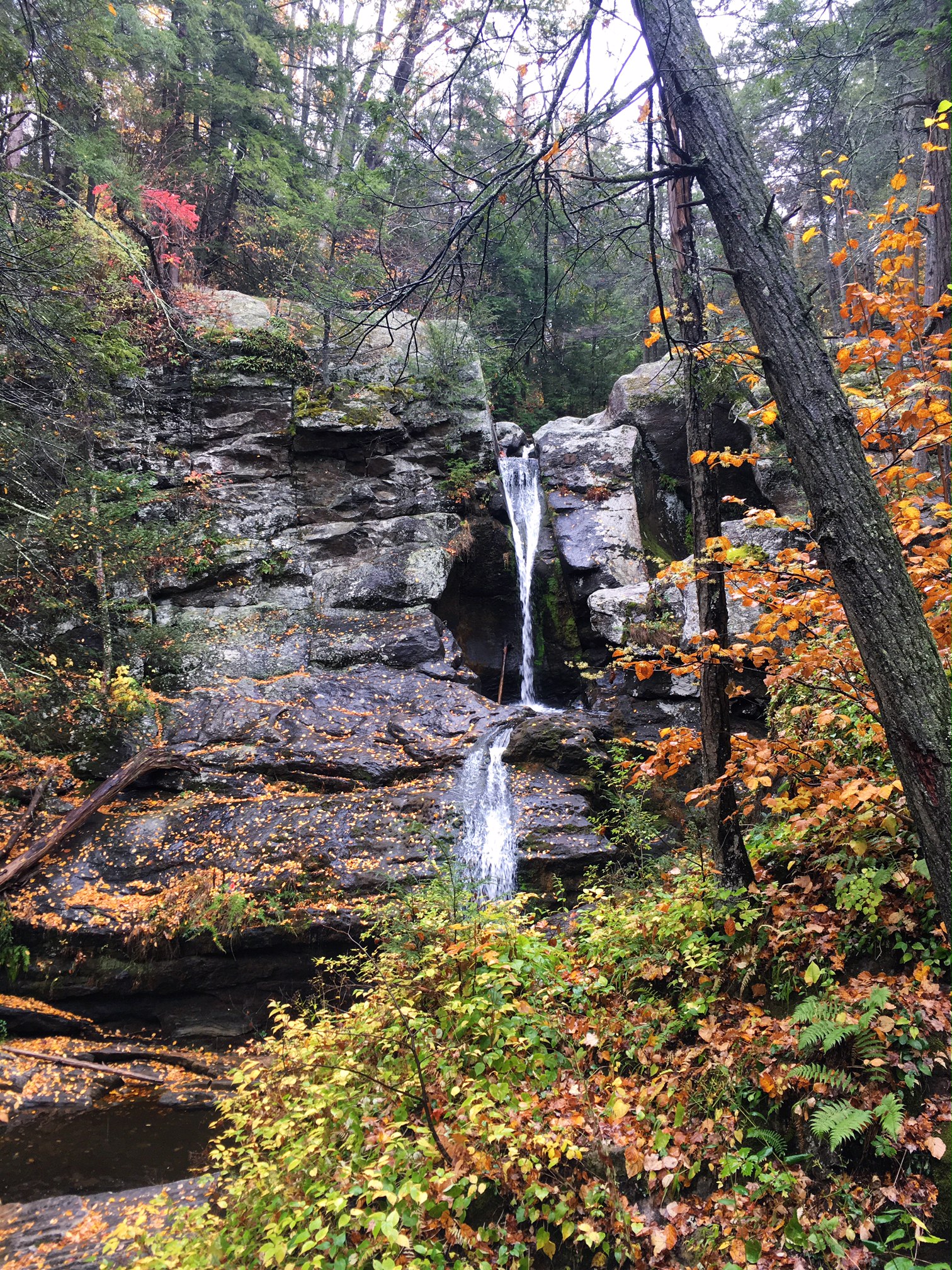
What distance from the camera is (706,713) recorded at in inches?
173

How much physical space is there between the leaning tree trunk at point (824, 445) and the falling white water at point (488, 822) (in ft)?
20.8

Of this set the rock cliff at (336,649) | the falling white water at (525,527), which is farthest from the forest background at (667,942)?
the falling white water at (525,527)

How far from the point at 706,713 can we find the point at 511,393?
53.9 ft

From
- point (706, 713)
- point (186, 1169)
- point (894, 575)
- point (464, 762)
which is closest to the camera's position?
point (894, 575)

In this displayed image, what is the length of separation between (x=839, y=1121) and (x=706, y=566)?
2957 millimetres

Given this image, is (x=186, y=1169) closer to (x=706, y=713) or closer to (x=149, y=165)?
(x=706, y=713)

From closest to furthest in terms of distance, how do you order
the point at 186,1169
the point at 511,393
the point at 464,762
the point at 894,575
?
the point at 894,575
the point at 186,1169
the point at 464,762
the point at 511,393

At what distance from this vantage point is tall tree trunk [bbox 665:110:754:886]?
4098 millimetres

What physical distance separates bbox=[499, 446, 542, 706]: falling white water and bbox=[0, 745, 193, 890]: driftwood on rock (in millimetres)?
7054

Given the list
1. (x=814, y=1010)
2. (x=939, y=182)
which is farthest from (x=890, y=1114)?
(x=939, y=182)

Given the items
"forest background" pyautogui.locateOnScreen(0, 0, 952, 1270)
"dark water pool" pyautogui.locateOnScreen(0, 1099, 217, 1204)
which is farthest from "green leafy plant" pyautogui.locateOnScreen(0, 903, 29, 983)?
"forest background" pyautogui.locateOnScreen(0, 0, 952, 1270)

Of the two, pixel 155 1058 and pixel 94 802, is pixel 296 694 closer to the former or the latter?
pixel 94 802

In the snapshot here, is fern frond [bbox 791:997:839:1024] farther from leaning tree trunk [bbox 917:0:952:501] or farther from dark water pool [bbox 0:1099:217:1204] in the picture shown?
dark water pool [bbox 0:1099:217:1204]

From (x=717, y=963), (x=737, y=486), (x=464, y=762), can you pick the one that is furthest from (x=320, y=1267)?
(x=737, y=486)
